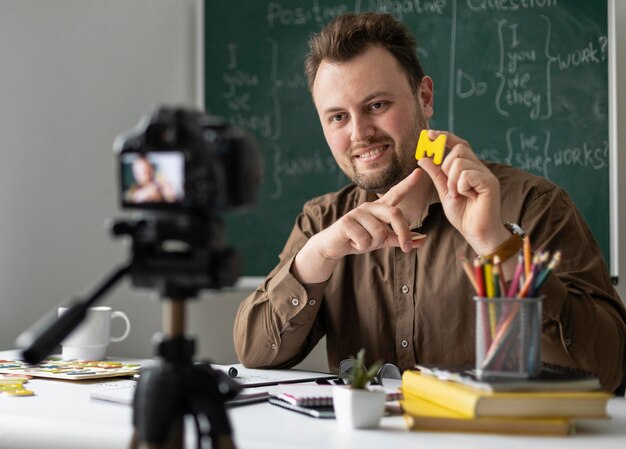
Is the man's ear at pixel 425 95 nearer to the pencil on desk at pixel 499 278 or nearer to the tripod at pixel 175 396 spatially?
the pencil on desk at pixel 499 278

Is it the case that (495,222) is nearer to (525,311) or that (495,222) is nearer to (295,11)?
(525,311)

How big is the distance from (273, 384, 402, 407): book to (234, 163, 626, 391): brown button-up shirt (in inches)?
14.2

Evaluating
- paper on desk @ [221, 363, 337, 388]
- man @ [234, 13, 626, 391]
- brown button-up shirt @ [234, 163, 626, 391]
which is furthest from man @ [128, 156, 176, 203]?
brown button-up shirt @ [234, 163, 626, 391]

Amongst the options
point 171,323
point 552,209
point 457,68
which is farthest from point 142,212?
point 457,68

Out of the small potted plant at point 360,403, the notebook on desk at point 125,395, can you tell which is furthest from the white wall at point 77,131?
the small potted plant at point 360,403

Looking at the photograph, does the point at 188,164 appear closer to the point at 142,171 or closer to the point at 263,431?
the point at 142,171

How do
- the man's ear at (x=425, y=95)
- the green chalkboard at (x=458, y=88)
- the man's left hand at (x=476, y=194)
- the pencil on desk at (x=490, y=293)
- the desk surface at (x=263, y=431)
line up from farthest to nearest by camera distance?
the green chalkboard at (x=458, y=88) → the man's ear at (x=425, y=95) → the man's left hand at (x=476, y=194) → the pencil on desk at (x=490, y=293) → the desk surface at (x=263, y=431)

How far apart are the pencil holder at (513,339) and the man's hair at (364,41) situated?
1.03 meters

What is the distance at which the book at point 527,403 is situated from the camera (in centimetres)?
102

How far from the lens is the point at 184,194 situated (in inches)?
27.1

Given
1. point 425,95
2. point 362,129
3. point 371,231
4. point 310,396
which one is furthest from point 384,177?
point 310,396

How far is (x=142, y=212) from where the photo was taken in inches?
28.4

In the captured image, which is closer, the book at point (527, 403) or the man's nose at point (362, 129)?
the book at point (527, 403)

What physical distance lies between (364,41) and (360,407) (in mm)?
1148
